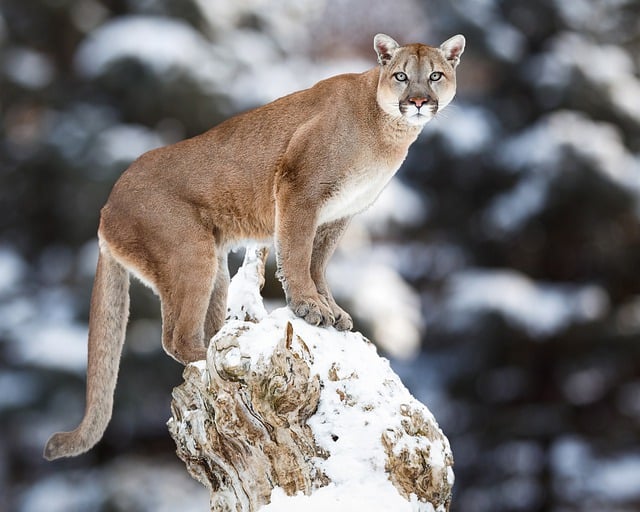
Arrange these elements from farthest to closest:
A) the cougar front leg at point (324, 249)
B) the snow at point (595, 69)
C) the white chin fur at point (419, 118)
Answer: the snow at point (595, 69) < the cougar front leg at point (324, 249) < the white chin fur at point (419, 118)

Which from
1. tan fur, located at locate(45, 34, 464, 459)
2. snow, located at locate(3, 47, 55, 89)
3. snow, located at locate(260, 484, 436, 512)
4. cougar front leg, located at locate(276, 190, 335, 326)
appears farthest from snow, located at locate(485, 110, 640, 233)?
snow, located at locate(260, 484, 436, 512)

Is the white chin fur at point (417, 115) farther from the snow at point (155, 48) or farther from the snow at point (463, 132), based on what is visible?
the snow at point (463, 132)

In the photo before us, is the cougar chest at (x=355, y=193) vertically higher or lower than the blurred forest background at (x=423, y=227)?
lower

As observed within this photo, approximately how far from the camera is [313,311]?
6254 mm

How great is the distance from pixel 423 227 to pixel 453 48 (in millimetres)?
11491

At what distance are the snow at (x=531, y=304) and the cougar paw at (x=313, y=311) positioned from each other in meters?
10.6

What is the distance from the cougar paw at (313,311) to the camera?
6.24 meters

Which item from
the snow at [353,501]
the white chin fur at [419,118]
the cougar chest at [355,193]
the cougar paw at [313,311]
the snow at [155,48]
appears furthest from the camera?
the snow at [155,48]

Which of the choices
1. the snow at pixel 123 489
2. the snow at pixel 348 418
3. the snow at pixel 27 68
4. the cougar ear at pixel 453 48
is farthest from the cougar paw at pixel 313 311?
the snow at pixel 27 68

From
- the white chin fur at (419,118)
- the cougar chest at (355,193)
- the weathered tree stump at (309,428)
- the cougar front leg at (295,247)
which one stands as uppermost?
the white chin fur at (419,118)

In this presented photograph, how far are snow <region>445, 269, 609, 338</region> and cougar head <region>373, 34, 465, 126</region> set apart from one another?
10.3 meters

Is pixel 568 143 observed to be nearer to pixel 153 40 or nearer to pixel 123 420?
pixel 153 40

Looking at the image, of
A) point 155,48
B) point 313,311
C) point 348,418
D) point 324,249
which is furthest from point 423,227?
point 348,418

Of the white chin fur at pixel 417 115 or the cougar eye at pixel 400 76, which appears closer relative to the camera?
the white chin fur at pixel 417 115
